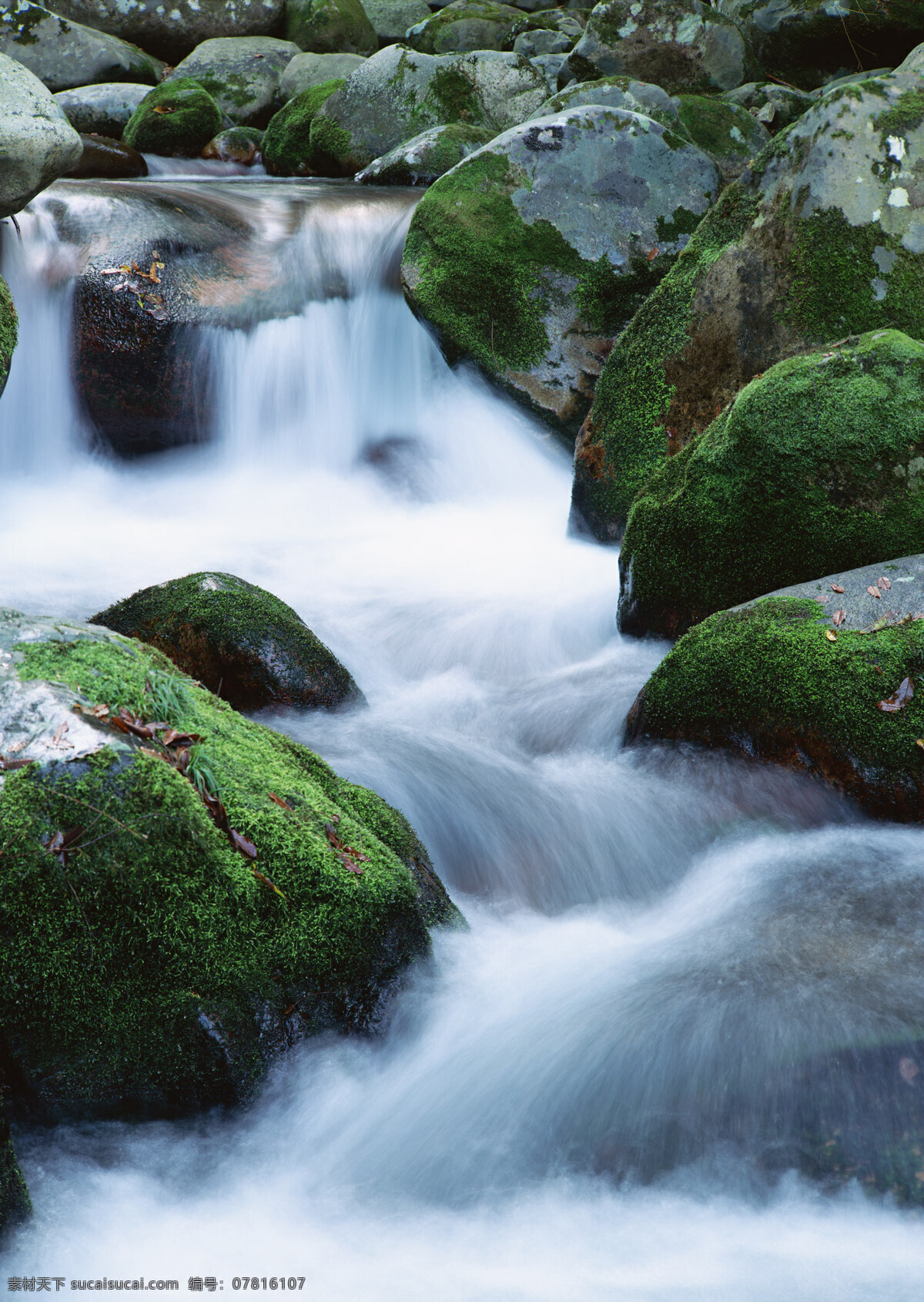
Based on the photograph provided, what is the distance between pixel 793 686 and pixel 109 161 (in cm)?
1309

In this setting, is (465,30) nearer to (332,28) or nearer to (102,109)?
(332,28)

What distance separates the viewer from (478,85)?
43.1 ft

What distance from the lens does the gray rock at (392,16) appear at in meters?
20.8

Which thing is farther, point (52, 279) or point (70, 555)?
point (52, 279)

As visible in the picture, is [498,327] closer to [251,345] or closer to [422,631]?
[251,345]

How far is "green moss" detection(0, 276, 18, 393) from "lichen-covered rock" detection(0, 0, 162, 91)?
15.2 meters

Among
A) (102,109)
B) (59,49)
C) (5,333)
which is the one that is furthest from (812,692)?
(59,49)

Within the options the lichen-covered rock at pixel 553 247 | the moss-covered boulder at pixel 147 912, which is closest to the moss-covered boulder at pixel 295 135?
the lichen-covered rock at pixel 553 247

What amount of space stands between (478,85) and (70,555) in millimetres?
9183

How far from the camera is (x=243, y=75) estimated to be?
1789cm

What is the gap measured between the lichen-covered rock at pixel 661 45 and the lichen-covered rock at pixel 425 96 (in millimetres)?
963

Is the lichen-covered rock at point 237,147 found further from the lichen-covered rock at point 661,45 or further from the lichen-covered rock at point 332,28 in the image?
the lichen-covered rock at point 332,28

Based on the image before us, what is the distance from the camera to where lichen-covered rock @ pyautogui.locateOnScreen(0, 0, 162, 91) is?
1816cm

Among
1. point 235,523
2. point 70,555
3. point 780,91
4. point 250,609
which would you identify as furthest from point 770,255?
point 780,91
